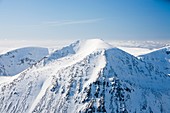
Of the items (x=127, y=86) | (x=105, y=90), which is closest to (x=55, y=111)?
(x=105, y=90)

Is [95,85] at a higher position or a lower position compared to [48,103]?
higher

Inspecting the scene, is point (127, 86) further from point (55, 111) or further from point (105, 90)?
point (55, 111)

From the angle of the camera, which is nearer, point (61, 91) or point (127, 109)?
point (127, 109)

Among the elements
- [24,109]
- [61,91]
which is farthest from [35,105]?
[61,91]

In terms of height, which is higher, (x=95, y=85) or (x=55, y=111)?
(x=95, y=85)

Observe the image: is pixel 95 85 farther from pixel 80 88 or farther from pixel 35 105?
pixel 35 105

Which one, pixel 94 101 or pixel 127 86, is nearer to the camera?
pixel 94 101

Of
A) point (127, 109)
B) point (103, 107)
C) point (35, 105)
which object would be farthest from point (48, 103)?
point (127, 109)
